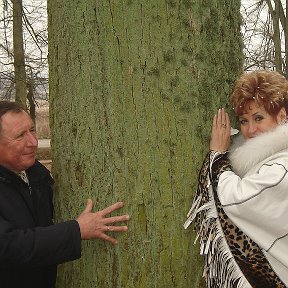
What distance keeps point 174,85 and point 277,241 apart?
0.73 m

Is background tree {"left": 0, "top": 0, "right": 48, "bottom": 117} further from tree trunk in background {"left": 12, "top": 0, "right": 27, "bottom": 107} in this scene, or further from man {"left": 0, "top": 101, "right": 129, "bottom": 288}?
man {"left": 0, "top": 101, "right": 129, "bottom": 288}

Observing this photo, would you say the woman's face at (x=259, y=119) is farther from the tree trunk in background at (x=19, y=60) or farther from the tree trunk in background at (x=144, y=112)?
the tree trunk in background at (x=19, y=60)

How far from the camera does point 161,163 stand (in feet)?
6.19

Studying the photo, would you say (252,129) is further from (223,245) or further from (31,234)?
(31,234)

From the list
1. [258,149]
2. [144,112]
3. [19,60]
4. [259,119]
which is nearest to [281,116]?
[259,119]

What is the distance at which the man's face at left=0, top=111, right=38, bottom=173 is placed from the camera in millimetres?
2078

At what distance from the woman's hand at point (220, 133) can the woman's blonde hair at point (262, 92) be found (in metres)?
0.07


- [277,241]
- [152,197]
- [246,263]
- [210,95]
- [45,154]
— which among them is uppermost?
[210,95]

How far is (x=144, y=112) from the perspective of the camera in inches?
73.7

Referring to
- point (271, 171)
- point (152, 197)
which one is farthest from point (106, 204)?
point (271, 171)

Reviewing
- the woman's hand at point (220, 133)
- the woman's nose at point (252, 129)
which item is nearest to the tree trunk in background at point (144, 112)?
the woman's hand at point (220, 133)

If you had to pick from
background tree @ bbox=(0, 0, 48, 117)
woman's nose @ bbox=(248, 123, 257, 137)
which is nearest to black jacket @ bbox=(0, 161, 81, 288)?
woman's nose @ bbox=(248, 123, 257, 137)

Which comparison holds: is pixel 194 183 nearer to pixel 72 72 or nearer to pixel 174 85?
pixel 174 85

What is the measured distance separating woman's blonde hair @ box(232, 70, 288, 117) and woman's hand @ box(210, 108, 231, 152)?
7 centimetres
